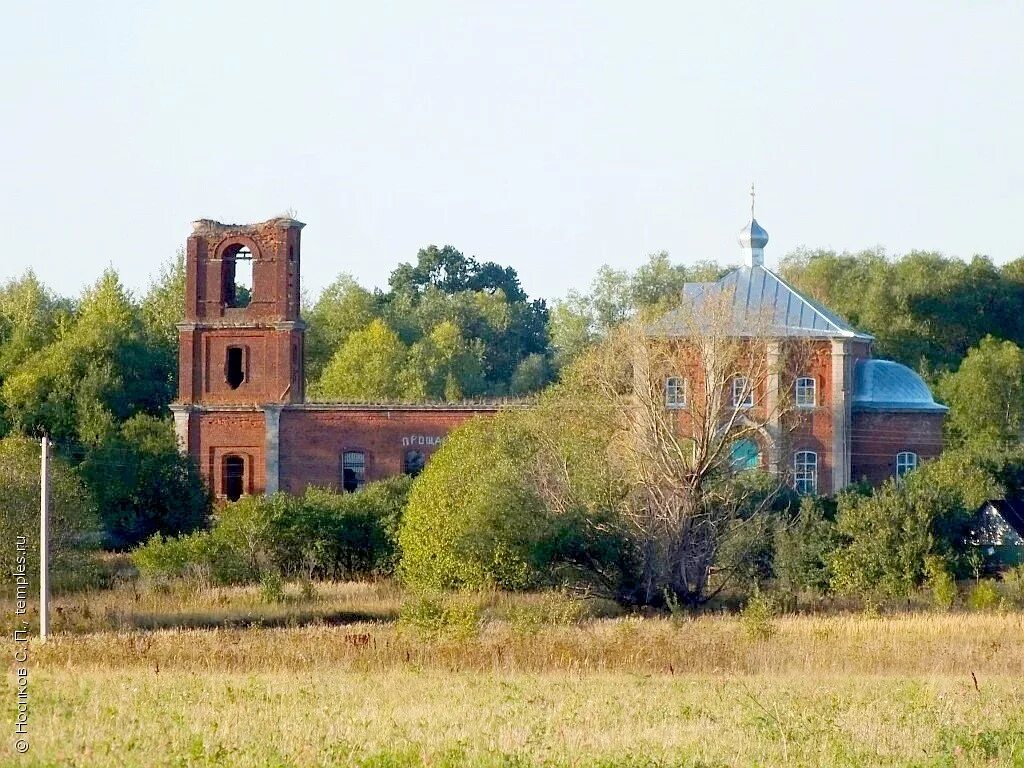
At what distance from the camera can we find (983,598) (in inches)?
1194

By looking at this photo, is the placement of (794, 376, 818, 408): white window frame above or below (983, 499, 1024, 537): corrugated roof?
above

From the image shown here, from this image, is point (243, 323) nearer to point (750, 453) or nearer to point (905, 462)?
point (750, 453)

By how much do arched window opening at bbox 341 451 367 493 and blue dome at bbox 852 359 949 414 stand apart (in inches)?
501

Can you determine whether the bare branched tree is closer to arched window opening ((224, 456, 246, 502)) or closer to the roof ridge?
the roof ridge

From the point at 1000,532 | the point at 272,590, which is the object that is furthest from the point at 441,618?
the point at 1000,532

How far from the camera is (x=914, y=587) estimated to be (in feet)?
107

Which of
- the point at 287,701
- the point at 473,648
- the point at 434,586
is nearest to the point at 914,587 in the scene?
the point at 434,586

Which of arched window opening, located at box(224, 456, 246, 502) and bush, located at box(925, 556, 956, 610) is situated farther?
arched window opening, located at box(224, 456, 246, 502)

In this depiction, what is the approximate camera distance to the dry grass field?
515 inches

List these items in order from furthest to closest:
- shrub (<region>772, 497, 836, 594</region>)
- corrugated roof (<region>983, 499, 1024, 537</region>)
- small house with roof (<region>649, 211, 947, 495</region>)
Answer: small house with roof (<region>649, 211, 947, 495</region>)
corrugated roof (<region>983, 499, 1024, 537</region>)
shrub (<region>772, 497, 836, 594</region>)

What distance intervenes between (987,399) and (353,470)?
73.7 ft

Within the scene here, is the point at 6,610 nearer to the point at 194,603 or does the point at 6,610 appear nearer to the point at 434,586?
the point at 194,603

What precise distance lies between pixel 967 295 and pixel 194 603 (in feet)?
132

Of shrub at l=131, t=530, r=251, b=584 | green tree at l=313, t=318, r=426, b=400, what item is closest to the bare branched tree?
shrub at l=131, t=530, r=251, b=584
